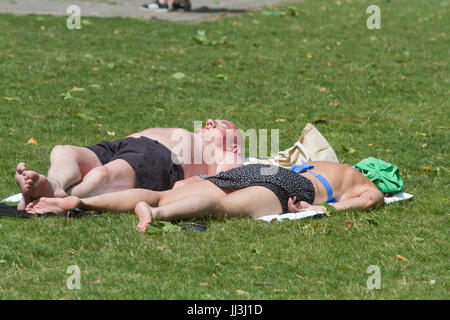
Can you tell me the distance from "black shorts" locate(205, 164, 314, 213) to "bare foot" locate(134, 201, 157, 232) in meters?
0.73

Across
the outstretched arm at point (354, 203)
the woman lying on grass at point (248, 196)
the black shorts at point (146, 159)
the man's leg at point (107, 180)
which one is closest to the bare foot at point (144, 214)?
the woman lying on grass at point (248, 196)

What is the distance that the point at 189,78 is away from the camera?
35.5 ft

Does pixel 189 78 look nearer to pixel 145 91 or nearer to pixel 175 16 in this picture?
pixel 145 91

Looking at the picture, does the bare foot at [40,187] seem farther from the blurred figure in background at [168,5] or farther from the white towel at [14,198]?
the blurred figure in background at [168,5]

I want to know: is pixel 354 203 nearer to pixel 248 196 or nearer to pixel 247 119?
pixel 248 196

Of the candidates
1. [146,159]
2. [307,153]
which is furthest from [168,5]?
[146,159]

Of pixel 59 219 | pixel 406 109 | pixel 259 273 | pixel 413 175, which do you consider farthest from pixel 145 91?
pixel 259 273

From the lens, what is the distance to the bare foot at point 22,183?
17.1ft

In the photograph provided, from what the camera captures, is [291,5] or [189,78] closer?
[189,78]

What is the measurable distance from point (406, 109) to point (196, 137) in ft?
13.7

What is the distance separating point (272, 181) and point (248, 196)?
0.72ft

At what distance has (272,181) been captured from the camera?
18.5ft

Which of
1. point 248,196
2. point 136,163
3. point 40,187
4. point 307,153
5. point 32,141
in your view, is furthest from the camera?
point 32,141

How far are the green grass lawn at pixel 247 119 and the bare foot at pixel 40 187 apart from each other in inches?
8.0
